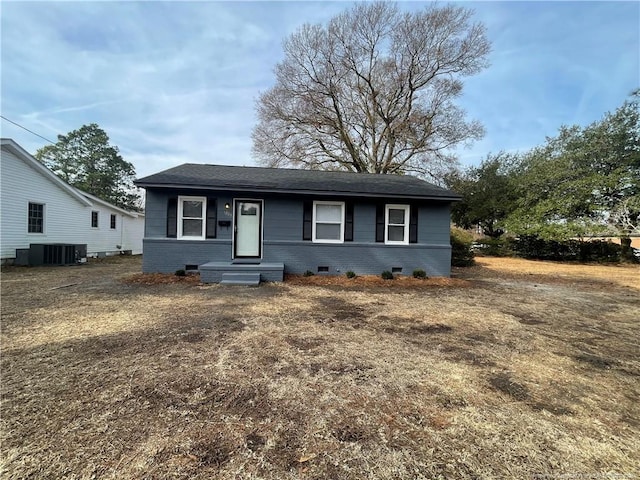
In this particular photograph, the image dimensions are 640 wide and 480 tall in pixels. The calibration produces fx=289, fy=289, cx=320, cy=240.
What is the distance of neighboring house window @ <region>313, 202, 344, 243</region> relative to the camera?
366 inches

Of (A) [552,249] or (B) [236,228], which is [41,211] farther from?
(A) [552,249]

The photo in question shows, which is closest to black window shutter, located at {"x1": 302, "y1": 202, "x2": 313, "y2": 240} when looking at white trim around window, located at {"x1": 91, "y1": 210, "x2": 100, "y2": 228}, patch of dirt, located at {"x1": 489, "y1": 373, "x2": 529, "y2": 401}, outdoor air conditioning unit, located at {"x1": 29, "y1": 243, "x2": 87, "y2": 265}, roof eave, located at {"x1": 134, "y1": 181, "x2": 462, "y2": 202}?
roof eave, located at {"x1": 134, "y1": 181, "x2": 462, "y2": 202}

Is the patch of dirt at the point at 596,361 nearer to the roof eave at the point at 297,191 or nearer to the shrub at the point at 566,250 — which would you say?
the roof eave at the point at 297,191

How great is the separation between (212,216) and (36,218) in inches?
353

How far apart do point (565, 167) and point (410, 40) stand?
1189 cm

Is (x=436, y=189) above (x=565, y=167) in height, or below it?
below

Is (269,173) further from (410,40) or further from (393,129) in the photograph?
(410,40)

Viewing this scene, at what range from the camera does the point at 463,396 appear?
244 centimetres

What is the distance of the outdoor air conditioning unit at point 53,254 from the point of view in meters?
11.2

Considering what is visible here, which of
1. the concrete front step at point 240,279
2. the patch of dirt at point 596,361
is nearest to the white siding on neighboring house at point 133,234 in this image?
the concrete front step at point 240,279

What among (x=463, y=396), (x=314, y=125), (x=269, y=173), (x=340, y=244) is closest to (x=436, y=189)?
(x=340, y=244)

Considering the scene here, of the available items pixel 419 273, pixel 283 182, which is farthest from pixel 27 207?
pixel 419 273

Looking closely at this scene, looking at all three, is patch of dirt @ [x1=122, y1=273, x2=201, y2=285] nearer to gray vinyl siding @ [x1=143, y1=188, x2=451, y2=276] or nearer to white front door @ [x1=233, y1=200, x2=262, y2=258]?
gray vinyl siding @ [x1=143, y1=188, x2=451, y2=276]

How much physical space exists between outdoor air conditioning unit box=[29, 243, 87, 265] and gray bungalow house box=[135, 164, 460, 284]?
6046 millimetres
